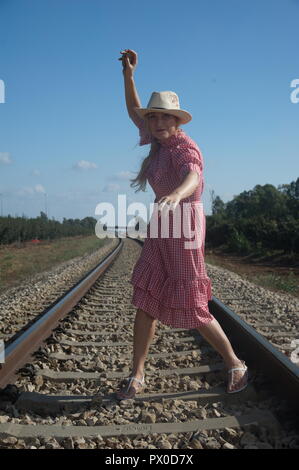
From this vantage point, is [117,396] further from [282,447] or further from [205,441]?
[282,447]

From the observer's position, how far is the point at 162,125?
2.62m

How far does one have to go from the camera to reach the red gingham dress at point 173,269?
2.56 meters

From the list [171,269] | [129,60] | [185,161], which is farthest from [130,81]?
[171,269]

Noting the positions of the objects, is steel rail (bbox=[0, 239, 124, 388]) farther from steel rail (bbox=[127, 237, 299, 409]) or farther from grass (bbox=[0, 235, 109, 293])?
grass (bbox=[0, 235, 109, 293])

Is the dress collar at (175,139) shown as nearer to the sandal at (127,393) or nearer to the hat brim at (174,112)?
the hat brim at (174,112)

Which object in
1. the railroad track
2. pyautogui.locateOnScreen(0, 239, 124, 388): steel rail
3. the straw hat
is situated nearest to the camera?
the railroad track

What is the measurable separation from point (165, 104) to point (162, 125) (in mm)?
121

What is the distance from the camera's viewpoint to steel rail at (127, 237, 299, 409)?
2494 mm

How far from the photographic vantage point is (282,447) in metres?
2.09

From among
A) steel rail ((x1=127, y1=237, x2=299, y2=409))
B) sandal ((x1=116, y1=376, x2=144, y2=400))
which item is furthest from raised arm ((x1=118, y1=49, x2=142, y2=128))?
steel rail ((x1=127, y1=237, x2=299, y2=409))

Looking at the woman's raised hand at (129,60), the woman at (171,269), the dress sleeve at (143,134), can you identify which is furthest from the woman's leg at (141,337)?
the woman's raised hand at (129,60)

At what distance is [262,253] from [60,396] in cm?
1781

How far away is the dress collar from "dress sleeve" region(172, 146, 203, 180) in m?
0.06

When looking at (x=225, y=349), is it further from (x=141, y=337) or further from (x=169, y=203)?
(x=169, y=203)
